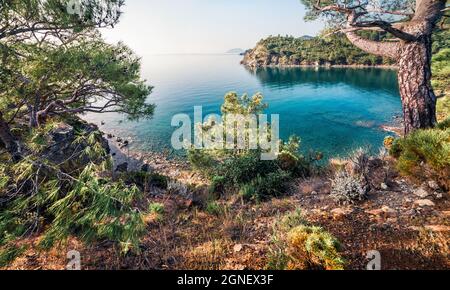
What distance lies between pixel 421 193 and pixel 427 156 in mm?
840

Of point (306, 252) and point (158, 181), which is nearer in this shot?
point (306, 252)

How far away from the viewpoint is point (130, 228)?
243cm

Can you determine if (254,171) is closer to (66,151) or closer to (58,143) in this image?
(66,151)

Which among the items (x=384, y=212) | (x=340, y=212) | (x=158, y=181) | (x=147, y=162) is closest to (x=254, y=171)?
(x=158, y=181)

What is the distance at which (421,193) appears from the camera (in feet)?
14.8

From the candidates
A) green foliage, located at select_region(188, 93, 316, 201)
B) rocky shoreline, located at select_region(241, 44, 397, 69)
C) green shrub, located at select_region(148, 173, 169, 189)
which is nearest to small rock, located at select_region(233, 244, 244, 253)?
green foliage, located at select_region(188, 93, 316, 201)

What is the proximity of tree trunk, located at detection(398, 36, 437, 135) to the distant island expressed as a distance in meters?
58.5

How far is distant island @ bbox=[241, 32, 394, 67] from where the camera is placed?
67250 mm

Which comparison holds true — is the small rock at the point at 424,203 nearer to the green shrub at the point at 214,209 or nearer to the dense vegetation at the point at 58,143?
the green shrub at the point at 214,209

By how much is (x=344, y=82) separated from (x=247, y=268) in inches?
2137

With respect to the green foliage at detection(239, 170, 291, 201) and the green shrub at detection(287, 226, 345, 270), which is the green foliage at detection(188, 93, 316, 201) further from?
the green shrub at detection(287, 226, 345, 270)

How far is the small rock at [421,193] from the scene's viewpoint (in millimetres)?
4449
